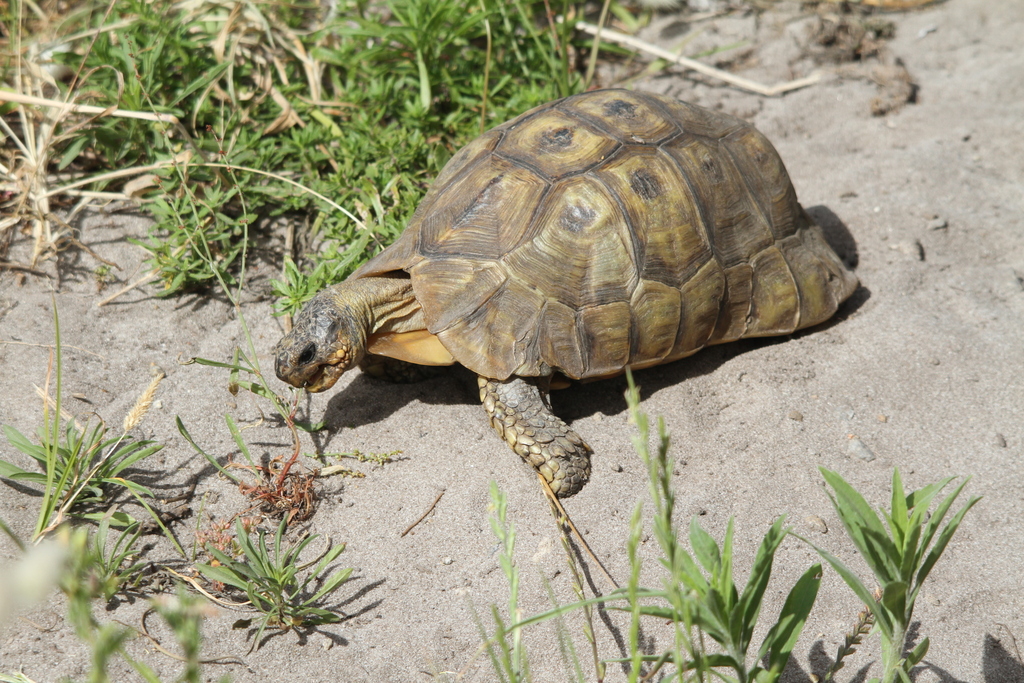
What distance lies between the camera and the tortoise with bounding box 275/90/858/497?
2.90 m

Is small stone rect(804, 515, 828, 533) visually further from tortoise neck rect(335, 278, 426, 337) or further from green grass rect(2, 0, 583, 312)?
green grass rect(2, 0, 583, 312)

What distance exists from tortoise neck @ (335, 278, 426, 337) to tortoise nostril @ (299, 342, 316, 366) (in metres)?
0.21

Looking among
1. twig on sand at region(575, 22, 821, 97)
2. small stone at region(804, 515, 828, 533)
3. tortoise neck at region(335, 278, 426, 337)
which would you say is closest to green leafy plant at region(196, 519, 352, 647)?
tortoise neck at region(335, 278, 426, 337)

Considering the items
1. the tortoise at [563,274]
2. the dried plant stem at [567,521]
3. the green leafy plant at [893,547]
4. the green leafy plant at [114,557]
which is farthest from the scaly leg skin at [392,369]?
the green leafy plant at [893,547]

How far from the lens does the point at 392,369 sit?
334cm

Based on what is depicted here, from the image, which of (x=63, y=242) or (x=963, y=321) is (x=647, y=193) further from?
(x=63, y=242)

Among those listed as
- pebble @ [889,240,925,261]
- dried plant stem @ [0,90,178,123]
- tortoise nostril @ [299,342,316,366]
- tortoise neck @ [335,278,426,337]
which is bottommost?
tortoise nostril @ [299,342,316,366]

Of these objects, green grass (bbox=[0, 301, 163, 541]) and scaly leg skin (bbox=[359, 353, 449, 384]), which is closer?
green grass (bbox=[0, 301, 163, 541])

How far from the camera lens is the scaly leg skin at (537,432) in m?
2.79

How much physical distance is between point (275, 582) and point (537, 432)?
1.07 meters

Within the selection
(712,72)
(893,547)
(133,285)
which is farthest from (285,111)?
(893,547)

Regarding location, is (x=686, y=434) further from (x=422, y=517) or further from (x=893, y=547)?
(x=893, y=547)

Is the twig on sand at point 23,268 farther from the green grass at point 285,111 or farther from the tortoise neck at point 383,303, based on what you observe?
the tortoise neck at point 383,303

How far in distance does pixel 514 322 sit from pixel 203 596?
142cm
